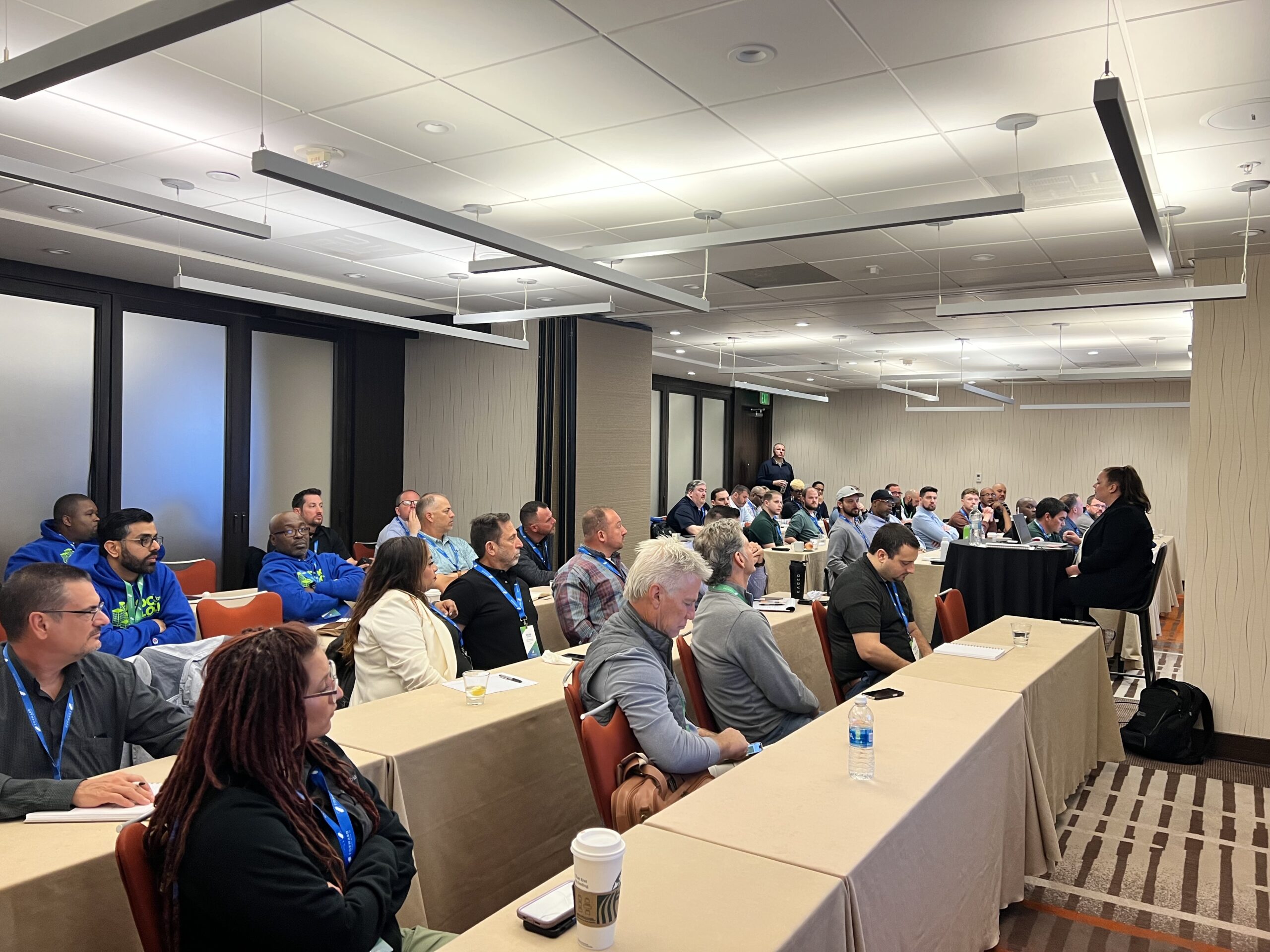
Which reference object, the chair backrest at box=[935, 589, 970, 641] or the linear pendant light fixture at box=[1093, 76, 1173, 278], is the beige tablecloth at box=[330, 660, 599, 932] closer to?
the chair backrest at box=[935, 589, 970, 641]

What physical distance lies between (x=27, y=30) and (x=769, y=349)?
9.36 m

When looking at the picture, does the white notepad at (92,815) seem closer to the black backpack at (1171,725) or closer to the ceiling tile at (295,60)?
the ceiling tile at (295,60)

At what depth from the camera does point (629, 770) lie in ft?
7.77

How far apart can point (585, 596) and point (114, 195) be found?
2.77 m

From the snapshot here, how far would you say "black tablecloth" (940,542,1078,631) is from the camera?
6.59 metres


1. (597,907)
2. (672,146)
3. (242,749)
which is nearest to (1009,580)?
(672,146)

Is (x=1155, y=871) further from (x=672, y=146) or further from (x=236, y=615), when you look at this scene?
(x=236, y=615)

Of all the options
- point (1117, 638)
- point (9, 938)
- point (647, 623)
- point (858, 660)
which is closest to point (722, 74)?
point (647, 623)

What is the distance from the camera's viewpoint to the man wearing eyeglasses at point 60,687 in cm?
214

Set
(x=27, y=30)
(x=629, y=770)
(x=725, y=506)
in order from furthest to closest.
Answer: (x=725, y=506) < (x=27, y=30) < (x=629, y=770)

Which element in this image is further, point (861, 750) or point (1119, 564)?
point (1119, 564)

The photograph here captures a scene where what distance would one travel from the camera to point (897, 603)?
4059mm

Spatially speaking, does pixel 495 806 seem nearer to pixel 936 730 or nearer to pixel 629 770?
pixel 629 770

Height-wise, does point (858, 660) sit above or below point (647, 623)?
below
